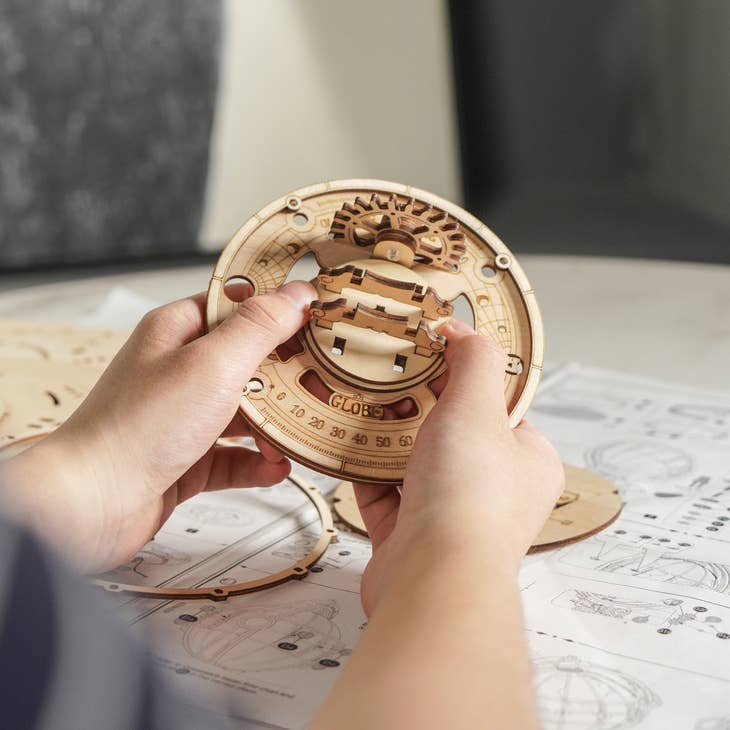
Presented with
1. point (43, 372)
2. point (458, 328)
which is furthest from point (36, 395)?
point (458, 328)

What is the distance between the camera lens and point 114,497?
0.77 metres

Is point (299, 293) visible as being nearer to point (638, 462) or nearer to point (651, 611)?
point (651, 611)

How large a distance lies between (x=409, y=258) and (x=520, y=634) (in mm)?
353

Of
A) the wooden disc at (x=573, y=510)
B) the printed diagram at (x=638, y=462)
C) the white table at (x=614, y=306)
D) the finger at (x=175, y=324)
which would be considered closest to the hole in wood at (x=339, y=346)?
the finger at (x=175, y=324)

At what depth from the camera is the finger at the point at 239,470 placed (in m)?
0.91

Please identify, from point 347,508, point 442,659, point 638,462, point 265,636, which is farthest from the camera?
point 638,462

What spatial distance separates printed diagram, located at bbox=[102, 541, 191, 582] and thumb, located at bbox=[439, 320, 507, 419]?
31 cm

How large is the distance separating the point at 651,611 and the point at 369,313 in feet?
1.07

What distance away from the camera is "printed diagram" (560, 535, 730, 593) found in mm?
881

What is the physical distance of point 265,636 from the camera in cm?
79

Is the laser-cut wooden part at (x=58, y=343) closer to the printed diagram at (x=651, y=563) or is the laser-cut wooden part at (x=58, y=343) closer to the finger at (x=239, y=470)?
the finger at (x=239, y=470)

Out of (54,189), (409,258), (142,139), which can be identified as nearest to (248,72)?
(142,139)

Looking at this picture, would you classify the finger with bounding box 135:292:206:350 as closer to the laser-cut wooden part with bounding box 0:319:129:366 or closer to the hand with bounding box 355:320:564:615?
the hand with bounding box 355:320:564:615

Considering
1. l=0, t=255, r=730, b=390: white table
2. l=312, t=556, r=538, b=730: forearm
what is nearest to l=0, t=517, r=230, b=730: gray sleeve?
l=312, t=556, r=538, b=730: forearm
